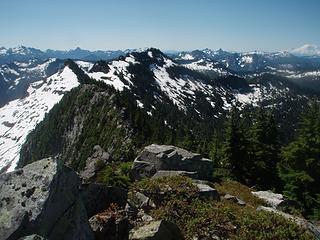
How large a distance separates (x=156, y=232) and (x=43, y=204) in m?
3.87

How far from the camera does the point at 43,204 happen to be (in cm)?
981

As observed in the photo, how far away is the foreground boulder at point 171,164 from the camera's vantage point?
27453 mm

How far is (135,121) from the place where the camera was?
89.8m

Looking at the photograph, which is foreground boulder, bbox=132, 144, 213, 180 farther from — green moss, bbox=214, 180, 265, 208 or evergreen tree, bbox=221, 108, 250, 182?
evergreen tree, bbox=221, 108, 250, 182

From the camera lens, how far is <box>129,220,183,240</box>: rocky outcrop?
12.3 metres

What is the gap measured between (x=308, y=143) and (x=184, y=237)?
28.9 meters

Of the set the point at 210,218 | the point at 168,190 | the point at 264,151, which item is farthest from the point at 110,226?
the point at 264,151

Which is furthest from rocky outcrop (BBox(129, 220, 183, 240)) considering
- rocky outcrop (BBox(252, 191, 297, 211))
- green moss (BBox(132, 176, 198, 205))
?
rocky outcrop (BBox(252, 191, 297, 211))

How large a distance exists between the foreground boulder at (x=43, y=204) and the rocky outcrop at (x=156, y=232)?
180 cm

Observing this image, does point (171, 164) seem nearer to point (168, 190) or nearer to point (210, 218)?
point (168, 190)

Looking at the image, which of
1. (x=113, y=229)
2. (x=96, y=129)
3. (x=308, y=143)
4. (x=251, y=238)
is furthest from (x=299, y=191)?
(x=96, y=129)

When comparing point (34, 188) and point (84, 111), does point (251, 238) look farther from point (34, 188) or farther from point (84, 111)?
point (84, 111)

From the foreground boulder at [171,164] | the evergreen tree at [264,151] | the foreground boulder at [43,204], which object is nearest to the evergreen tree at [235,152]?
the evergreen tree at [264,151]

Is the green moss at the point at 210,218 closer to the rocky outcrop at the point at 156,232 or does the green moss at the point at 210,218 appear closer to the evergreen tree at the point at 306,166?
the rocky outcrop at the point at 156,232
